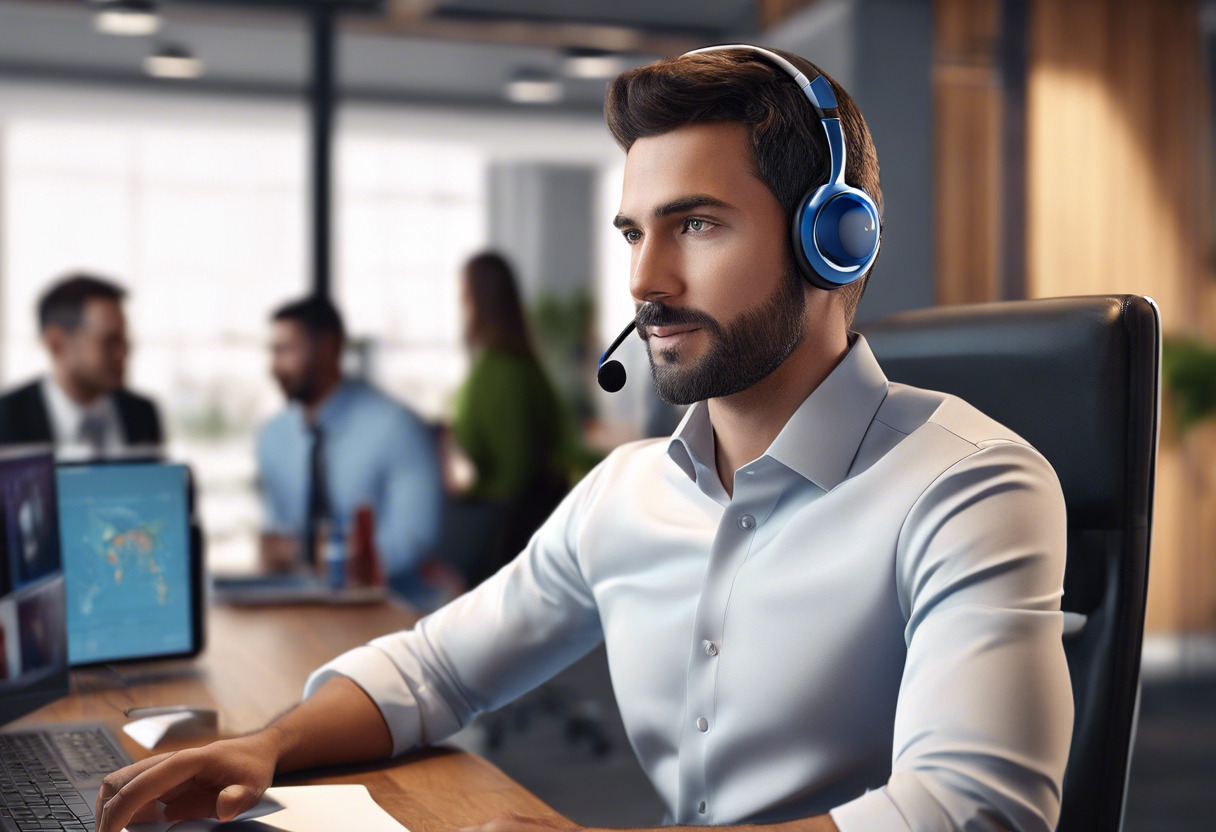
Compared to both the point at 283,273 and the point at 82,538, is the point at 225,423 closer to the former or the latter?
the point at 283,273

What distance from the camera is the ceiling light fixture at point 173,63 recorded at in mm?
5324

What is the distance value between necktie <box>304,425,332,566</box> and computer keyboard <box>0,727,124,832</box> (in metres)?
1.74

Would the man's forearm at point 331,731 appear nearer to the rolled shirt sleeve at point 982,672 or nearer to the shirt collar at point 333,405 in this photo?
the rolled shirt sleeve at point 982,672

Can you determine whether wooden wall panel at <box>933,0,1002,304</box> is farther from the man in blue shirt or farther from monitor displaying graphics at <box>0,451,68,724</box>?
monitor displaying graphics at <box>0,451,68,724</box>

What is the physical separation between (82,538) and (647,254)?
38.8 inches

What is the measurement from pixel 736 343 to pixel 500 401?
8.50ft

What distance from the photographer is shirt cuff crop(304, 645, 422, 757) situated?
1188 mm

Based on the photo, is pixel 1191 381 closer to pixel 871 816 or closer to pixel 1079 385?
pixel 1079 385

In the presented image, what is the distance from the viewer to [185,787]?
37.7 inches

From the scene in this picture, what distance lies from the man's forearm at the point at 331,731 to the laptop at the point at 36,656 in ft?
0.58

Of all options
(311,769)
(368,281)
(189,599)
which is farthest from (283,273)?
(311,769)

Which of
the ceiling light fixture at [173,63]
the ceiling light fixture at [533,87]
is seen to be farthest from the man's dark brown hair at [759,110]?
the ceiling light fixture at [533,87]

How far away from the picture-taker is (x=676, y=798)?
1135 mm

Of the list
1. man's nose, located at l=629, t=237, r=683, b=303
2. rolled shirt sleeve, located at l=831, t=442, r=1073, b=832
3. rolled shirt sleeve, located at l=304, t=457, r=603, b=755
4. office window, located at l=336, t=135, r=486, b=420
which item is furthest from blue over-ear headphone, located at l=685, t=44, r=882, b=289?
office window, located at l=336, t=135, r=486, b=420
